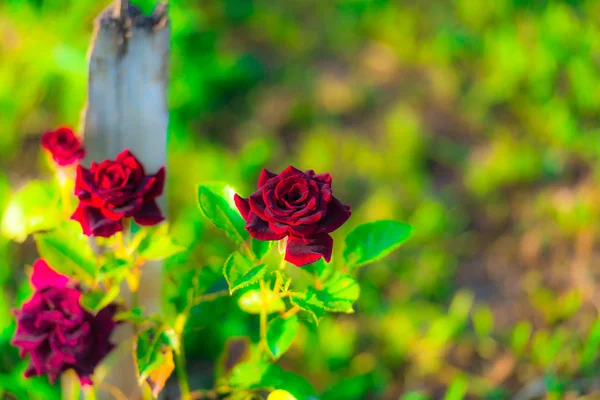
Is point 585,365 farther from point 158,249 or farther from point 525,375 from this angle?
point 158,249

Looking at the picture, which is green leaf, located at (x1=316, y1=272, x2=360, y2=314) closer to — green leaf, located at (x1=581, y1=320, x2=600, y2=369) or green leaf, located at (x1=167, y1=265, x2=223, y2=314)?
green leaf, located at (x1=167, y1=265, x2=223, y2=314)

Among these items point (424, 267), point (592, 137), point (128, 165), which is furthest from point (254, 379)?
point (592, 137)

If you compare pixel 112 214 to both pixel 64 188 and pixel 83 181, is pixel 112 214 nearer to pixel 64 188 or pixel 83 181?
pixel 83 181

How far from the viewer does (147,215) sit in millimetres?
1096

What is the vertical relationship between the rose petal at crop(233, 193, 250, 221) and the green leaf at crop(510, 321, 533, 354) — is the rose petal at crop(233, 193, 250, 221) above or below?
above

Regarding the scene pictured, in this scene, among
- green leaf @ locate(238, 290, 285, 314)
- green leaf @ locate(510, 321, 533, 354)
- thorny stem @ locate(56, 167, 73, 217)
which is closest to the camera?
green leaf @ locate(238, 290, 285, 314)

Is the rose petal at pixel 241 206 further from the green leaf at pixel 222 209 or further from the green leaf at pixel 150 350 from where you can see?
the green leaf at pixel 150 350

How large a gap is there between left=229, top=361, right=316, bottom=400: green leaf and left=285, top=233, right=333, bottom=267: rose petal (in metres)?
0.30

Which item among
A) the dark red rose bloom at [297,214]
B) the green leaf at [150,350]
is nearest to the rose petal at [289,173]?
the dark red rose bloom at [297,214]

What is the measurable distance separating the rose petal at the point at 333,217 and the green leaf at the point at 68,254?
0.48m

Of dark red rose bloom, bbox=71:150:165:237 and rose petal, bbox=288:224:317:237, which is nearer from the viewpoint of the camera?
rose petal, bbox=288:224:317:237

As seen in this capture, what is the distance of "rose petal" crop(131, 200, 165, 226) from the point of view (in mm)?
1088

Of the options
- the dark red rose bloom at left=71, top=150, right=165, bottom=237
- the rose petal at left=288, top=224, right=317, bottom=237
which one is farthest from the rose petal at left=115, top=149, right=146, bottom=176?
the rose petal at left=288, top=224, right=317, bottom=237

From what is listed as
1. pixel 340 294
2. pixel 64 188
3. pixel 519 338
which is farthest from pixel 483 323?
pixel 64 188
